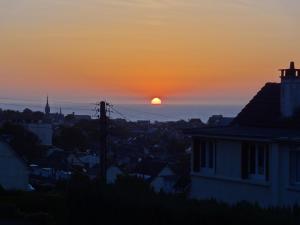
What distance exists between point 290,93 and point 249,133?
2.62 m

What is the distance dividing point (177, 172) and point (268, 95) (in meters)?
33.6

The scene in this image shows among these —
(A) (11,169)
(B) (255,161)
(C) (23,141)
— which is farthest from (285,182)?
(C) (23,141)

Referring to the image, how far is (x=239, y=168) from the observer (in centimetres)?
2825

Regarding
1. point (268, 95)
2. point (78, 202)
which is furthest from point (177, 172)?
point (78, 202)

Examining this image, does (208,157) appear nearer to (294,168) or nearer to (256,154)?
(256,154)

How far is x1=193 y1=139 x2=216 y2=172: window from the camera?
29.8 m

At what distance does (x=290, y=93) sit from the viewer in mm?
29031

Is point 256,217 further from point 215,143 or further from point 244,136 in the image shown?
point 215,143

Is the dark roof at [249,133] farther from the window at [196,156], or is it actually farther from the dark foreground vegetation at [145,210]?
the dark foreground vegetation at [145,210]

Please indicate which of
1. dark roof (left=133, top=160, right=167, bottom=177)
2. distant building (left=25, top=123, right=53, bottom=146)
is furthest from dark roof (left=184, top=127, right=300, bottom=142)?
distant building (left=25, top=123, right=53, bottom=146)

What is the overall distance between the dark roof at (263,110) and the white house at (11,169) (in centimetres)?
2975

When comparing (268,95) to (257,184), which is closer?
(257,184)

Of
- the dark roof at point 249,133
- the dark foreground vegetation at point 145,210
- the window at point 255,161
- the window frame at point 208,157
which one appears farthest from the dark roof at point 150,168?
the dark foreground vegetation at point 145,210

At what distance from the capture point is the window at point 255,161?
89.0 ft
